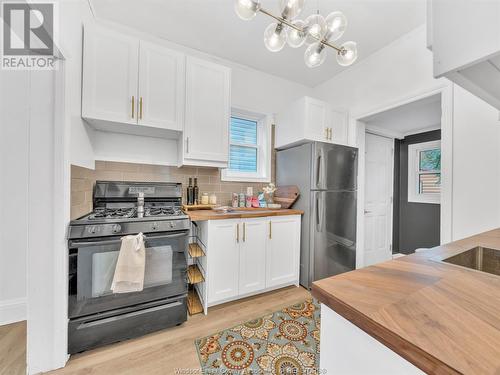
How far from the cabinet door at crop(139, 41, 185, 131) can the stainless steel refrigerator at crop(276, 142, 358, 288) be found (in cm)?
146

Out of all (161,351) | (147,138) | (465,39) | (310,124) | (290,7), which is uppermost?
(290,7)

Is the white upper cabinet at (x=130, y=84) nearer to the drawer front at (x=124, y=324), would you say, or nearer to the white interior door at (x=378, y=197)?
the drawer front at (x=124, y=324)

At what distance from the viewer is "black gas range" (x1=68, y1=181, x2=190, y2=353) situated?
53.7 inches

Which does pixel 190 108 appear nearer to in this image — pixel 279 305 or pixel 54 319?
pixel 54 319

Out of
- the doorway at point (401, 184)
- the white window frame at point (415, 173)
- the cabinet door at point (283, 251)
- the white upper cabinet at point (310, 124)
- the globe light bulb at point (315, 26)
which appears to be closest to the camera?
the globe light bulb at point (315, 26)

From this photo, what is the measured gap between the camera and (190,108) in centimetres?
203

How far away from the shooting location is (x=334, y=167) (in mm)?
2486

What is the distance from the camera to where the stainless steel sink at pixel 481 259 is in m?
0.97

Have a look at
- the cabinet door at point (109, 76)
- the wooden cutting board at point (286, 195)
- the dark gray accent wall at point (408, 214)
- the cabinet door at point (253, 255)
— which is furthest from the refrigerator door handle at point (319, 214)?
the dark gray accent wall at point (408, 214)

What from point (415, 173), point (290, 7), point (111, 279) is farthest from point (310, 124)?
point (415, 173)

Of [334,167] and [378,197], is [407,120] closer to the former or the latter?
[378,197]

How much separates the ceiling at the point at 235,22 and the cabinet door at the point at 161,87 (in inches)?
17.1

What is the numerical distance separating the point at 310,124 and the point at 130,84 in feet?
6.29

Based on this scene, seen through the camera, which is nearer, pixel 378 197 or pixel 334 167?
pixel 334 167
